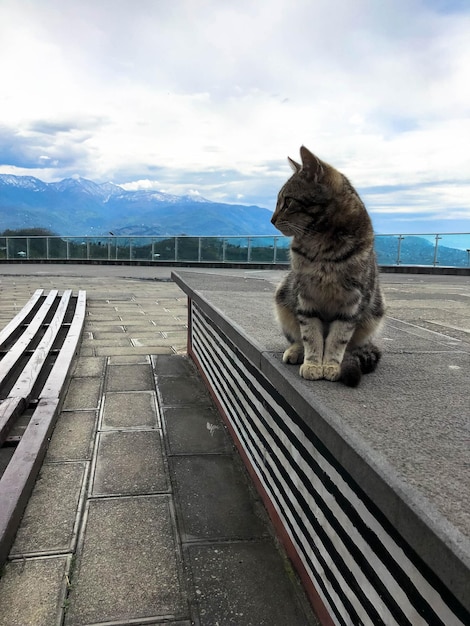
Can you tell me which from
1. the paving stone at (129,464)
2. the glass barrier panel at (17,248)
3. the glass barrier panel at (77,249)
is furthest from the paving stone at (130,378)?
the glass barrier panel at (17,248)

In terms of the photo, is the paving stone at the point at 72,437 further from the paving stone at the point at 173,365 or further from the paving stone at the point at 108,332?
the paving stone at the point at 108,332

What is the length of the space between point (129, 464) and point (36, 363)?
82.4 inches

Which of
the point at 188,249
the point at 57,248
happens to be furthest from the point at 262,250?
the point at 57,248

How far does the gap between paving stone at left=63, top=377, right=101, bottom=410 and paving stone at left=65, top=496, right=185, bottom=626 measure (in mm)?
1515

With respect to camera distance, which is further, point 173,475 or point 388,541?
point 173,475

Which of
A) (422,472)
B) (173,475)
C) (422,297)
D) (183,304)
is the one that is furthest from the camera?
(183,304)

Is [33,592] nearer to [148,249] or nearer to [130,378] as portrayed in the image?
[130,378]

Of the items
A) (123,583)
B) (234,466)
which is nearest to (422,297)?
(234,466)

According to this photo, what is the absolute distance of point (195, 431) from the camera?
11.5ft

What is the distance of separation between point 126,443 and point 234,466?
31.5 inches

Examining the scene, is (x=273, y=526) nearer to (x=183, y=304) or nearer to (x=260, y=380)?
(x=260, y=380)

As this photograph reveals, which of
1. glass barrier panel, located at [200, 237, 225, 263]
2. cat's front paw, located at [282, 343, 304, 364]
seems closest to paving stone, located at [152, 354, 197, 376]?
cat's front paw, located at [282, 343, 304, 364]

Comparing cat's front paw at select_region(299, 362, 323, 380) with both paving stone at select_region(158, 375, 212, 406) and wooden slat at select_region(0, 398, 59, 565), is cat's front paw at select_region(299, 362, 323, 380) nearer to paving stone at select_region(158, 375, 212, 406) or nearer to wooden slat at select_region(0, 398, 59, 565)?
wooden slat at select_region(0, 398, 59, 565)

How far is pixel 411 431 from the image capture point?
1568 millimetres
